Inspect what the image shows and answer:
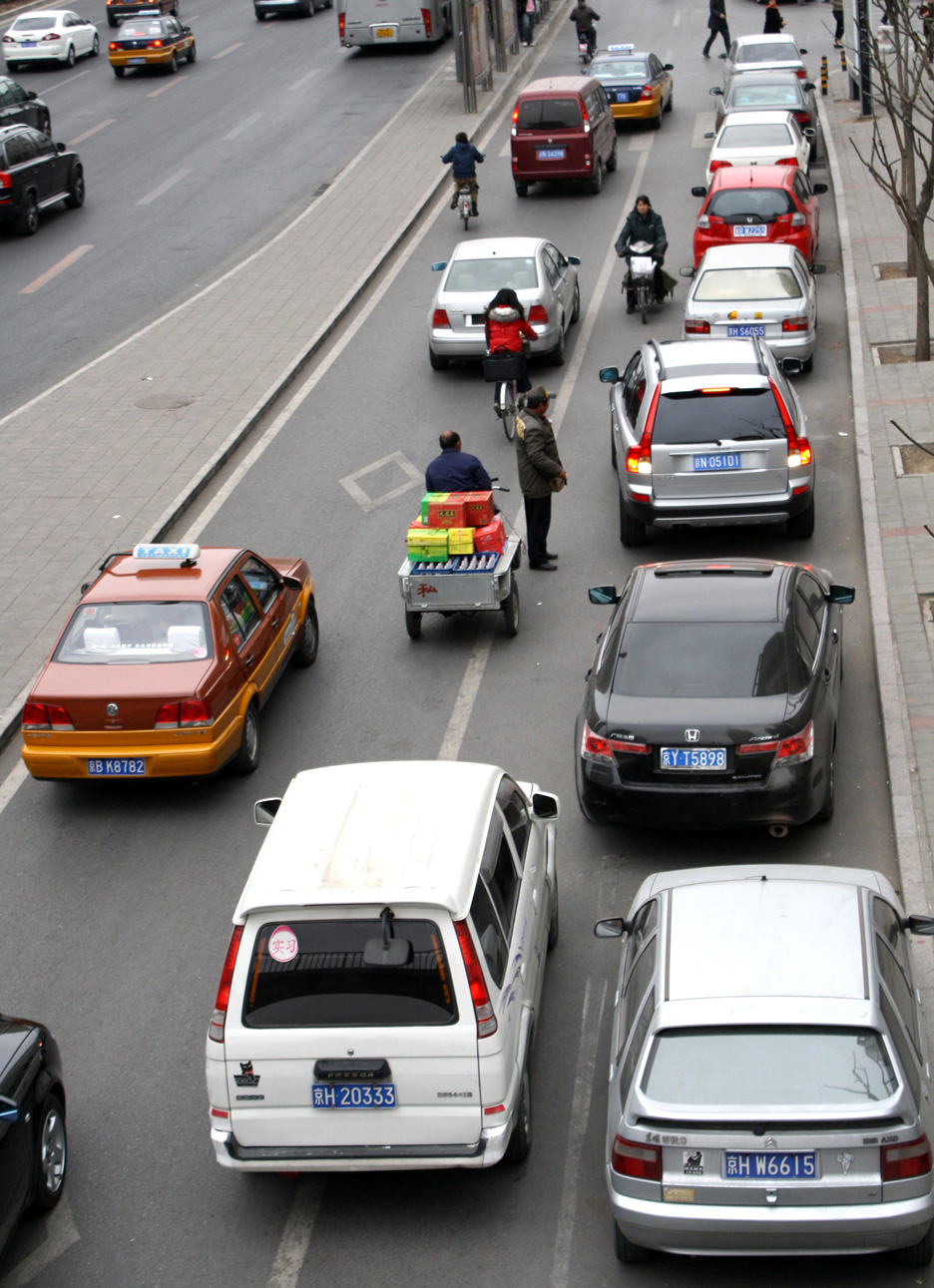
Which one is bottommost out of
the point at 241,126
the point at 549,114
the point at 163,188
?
the point at 163,188

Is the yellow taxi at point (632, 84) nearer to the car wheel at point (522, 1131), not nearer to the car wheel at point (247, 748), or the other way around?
the car wheel at point (247, 748)

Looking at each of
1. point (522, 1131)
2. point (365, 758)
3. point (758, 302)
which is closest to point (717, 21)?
point (758, 302)

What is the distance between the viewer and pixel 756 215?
2192 centimetres

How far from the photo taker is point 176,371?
67.4ft

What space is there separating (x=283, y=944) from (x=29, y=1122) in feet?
4.76

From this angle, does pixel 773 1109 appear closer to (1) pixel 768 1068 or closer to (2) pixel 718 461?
(1) pixel 768 1068

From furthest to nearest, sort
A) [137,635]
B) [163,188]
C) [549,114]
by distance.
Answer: [163,188]
[549,114]
[137,635]

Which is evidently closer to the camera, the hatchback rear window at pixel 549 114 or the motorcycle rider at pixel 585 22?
the hatchback rear window at pixel 549 114

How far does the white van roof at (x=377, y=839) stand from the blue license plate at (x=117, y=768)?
3.19m

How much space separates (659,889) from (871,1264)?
74.5 inches

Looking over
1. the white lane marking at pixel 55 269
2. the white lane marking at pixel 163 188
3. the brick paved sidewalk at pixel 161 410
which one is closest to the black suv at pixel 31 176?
the white lane marking at pixel 163 188

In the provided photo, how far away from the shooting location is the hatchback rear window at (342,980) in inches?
254

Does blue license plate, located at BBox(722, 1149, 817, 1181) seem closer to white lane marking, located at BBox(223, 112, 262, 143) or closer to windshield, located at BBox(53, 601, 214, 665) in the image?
windshield, located at BBox(53, 601, 214, 665)

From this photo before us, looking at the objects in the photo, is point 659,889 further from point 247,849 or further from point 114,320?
point 114,320
